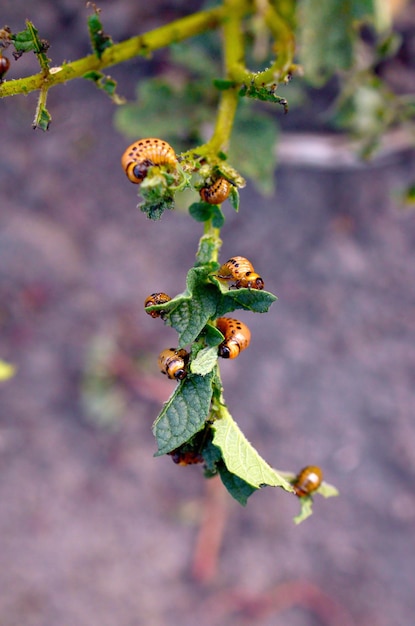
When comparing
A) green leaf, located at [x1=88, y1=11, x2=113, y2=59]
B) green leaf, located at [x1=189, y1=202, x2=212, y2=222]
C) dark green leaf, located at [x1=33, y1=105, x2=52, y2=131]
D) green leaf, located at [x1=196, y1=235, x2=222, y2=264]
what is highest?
green leaf, located at [x1=88, y1=11, x2=113, y2=59]

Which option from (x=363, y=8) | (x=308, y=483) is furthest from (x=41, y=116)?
(x=363, y=8)

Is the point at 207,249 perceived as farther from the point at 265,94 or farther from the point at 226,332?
the point at 265,94

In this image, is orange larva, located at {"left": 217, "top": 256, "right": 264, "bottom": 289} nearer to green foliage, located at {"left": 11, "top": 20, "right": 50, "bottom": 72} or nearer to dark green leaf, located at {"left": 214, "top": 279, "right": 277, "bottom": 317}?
dark green leaf, located at {"left": 214, "top": 279, "right": 277, "bottom": 317}

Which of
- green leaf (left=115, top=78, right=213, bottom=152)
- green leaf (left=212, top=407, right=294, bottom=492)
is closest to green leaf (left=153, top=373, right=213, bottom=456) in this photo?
green leaf (left=212, top=407, right=294, bottom=492)

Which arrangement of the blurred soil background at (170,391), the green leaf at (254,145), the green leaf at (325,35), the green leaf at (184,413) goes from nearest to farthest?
the green leaf at (184,413) < the green leaf at (325,35) < the green leaf at (254,145) < the blurred soil background at (170,391)

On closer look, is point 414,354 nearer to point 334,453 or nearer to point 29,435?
point 334,453

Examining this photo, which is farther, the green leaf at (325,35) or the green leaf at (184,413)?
the green leaf at (325,35)

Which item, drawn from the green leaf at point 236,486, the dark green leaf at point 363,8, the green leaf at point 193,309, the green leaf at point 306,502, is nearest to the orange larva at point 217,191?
the green leaf at point 193,309

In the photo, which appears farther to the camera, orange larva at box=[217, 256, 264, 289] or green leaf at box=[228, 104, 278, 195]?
green leaf at box=[228, 104, 278, 195]

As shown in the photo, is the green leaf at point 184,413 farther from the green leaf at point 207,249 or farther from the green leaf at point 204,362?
the green leaf at point 207,249
